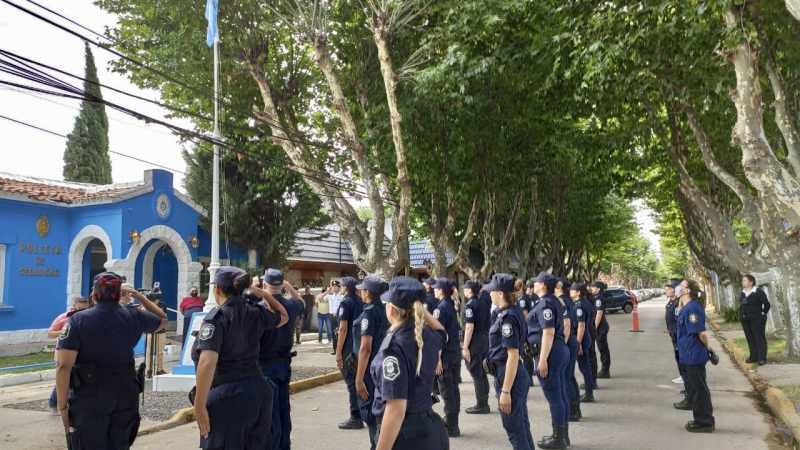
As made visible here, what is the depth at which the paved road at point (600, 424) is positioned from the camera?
6.88 meters

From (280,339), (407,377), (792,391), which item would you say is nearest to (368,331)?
(280,339)

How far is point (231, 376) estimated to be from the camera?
168 inches

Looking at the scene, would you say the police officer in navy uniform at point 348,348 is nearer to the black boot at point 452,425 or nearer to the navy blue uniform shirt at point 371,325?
the navy blue uniform shirt at point 371,325

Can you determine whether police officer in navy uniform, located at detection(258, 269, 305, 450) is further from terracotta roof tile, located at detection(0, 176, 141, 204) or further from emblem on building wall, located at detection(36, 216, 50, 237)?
emblem on building wall, located at detection(36, 216, 50, 237)

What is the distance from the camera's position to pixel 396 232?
14.0 meters

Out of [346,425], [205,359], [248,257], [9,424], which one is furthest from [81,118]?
[205,359]

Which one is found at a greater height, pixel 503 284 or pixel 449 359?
pixel 503 284

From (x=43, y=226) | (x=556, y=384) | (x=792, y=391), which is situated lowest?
(x=792, y=391)

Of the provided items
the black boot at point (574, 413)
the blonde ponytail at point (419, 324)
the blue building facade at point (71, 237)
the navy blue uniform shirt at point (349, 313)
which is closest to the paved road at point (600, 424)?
the black boot at point (574, 413)

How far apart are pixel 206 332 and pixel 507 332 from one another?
2605 mm

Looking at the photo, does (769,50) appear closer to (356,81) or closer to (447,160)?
(447,160)

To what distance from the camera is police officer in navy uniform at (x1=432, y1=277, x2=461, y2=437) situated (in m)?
7.22

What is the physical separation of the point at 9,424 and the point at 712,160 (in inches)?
504

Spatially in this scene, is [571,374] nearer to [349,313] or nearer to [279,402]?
[349,313]
